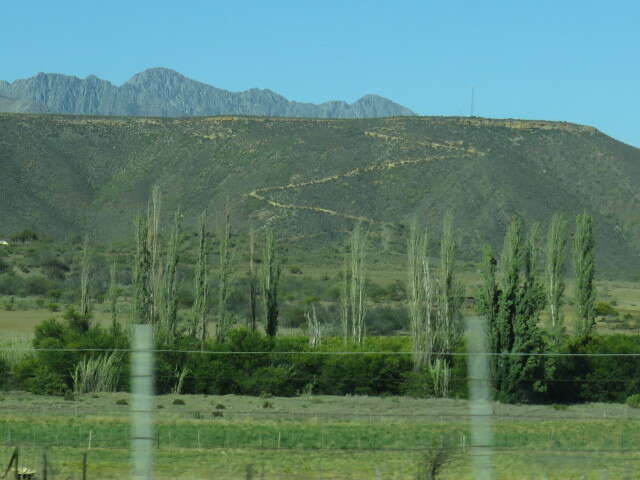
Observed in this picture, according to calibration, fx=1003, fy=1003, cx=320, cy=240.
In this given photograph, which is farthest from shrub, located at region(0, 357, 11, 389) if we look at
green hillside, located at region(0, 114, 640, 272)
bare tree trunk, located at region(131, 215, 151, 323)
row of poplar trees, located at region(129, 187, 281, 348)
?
green hillside, located at region(0, 114, 640, 272)

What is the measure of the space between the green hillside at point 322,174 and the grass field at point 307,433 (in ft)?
159

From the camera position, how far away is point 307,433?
20.9 metres

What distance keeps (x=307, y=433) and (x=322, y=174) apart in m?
64.2

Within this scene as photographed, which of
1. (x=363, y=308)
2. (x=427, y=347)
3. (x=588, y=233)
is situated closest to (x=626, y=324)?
(x=588, y=233)

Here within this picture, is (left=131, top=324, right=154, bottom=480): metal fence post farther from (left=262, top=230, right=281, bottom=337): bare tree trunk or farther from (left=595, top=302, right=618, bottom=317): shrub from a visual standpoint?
(left=595, top=302, right=618, bottom=317): shrub

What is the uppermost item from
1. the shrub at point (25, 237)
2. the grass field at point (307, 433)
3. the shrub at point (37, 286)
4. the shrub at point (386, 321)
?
the shrub at point (25, 237)

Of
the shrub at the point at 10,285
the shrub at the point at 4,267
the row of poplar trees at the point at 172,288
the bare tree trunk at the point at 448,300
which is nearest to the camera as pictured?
the bare tree trunk at the point at 448,300

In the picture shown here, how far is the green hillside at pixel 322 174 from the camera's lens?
77.6 metres

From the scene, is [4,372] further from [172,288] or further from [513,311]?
[513,311]

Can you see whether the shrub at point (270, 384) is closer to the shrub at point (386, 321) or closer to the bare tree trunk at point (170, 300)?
the bare tree trunk at point (170, 300)

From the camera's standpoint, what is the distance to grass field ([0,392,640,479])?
1364 cm

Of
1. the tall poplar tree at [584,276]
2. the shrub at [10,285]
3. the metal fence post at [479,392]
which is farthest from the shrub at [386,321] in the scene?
Answer: the metal fence post at [479,392]

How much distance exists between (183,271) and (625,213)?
3834 cm

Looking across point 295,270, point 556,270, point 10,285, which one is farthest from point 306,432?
point 295,270
